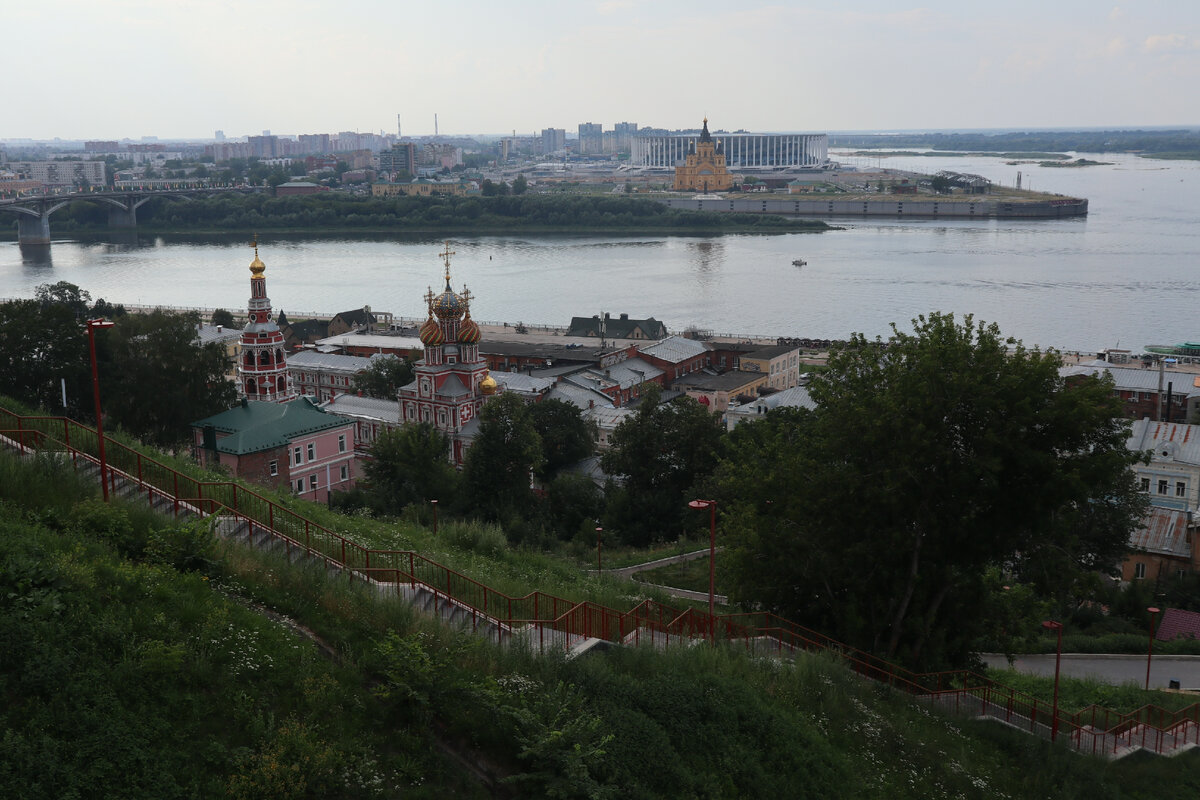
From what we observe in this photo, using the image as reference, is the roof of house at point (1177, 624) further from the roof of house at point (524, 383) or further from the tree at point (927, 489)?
the roof of house at point (524, 383)

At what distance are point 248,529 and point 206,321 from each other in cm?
3384

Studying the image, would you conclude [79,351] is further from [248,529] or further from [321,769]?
[321,769]

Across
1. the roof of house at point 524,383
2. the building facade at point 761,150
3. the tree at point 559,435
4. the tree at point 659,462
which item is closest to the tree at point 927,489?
the tree at point 659,462

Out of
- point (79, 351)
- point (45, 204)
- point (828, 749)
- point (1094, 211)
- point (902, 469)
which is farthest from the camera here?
point (1094, 211)

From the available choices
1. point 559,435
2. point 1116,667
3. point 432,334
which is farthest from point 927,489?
point 432,334

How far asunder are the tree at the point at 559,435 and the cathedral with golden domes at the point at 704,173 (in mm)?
81920

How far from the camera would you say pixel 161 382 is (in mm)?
17281

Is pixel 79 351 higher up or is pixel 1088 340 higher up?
pixel 79 351

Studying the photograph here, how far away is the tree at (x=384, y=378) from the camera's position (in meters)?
24.5

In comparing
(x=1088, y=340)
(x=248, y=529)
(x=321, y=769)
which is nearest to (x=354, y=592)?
(x=248, y=529)

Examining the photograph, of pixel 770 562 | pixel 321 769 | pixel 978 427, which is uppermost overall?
pixel 978 427

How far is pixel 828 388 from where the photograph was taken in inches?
336

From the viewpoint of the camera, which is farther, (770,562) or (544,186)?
(544,186)

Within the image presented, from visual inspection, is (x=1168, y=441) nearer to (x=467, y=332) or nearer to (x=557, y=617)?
(x=467, y=332)
